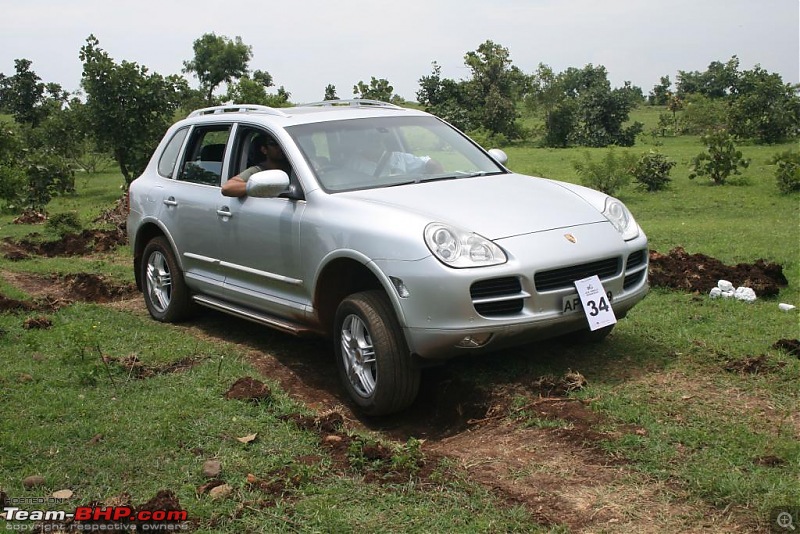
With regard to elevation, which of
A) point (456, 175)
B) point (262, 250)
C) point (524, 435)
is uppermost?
point (456, 175)

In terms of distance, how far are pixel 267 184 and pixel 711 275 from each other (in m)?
4.04

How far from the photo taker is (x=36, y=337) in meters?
6.86

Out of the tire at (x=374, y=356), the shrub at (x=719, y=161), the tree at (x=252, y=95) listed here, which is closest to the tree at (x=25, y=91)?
the tree at (x=252, y=95)

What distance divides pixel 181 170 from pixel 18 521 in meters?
4.01

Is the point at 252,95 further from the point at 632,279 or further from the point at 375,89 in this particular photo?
the point at 632,279

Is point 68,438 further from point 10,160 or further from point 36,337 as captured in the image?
point 10,160

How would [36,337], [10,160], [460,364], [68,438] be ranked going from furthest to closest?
[10,160]
[36,337]
[460,364]
[68,438]

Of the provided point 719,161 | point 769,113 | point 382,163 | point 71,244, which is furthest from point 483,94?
point 382,163

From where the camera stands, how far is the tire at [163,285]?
732 cm

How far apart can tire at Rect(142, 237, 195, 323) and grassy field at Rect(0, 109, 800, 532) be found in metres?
0.21

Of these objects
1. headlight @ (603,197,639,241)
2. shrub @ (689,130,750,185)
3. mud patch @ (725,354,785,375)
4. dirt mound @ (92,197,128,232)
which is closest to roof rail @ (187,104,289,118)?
headlight @ (603,197,639,241)

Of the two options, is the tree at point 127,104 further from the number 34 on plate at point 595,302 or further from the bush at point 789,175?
the number 34 on plate at point 595,302

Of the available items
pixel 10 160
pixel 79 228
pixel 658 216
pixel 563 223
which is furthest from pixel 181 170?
pixel 10 160

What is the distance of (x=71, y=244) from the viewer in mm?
12266
